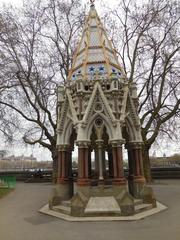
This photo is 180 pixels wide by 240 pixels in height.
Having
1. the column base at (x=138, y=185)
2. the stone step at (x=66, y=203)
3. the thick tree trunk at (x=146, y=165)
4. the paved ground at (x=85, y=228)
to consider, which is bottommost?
the paved ground at (x=85, y=228)

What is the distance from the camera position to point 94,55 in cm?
1177

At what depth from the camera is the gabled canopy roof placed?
11.4 meters

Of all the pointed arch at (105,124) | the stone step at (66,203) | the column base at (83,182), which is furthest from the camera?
the pointed arch at (105,124)

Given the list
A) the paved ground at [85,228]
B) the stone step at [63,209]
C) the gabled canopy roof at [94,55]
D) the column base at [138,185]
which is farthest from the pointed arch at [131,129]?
the stone step at [63,209]

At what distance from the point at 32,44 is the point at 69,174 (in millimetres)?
14227

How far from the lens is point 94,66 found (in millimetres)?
11453

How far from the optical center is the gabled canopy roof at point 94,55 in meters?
11.4

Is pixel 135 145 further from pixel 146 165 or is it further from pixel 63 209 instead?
pixel 146 165

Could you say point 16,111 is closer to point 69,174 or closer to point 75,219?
point 69,174

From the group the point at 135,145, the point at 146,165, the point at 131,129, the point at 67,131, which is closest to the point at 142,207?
the point at 135,145

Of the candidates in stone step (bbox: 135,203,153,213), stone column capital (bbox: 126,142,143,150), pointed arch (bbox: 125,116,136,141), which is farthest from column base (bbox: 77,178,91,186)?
pointed arch (bbox: 125,116,136,141)

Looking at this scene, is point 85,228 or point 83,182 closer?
point 85,228

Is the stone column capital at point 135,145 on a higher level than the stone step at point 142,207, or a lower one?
higher

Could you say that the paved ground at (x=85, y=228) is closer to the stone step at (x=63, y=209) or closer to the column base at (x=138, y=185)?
the stone step at (x=63, y=209)
